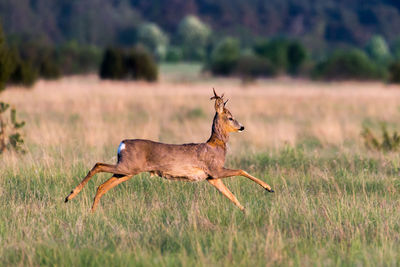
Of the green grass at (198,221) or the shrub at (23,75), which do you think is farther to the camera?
the shrub at (23,75)

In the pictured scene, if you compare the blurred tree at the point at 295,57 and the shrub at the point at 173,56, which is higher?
the shrub at the point at 173,56

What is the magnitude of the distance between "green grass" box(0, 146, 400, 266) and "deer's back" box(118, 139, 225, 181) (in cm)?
34

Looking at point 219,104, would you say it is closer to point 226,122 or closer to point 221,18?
point 226,122

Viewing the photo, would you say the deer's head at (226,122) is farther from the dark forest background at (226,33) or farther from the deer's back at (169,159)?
the dark forest background at (226,33)

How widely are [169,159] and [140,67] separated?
105 feet

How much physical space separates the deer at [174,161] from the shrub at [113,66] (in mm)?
30420

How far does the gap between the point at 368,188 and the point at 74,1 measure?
502ft

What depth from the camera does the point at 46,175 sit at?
7.47m

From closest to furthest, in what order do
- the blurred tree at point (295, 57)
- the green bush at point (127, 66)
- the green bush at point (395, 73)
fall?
the green bush at point (127, 66) < the green bush at point (395, 73) < the blurred tree at point (295, 57)

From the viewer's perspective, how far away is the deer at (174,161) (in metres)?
5.77

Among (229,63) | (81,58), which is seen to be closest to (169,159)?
(229,63)

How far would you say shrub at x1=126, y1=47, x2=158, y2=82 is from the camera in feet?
122

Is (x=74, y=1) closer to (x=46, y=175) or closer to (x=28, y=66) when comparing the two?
(x=28, y=66)

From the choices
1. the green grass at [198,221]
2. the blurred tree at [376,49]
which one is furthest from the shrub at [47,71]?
the blurred tree at [376,49]
